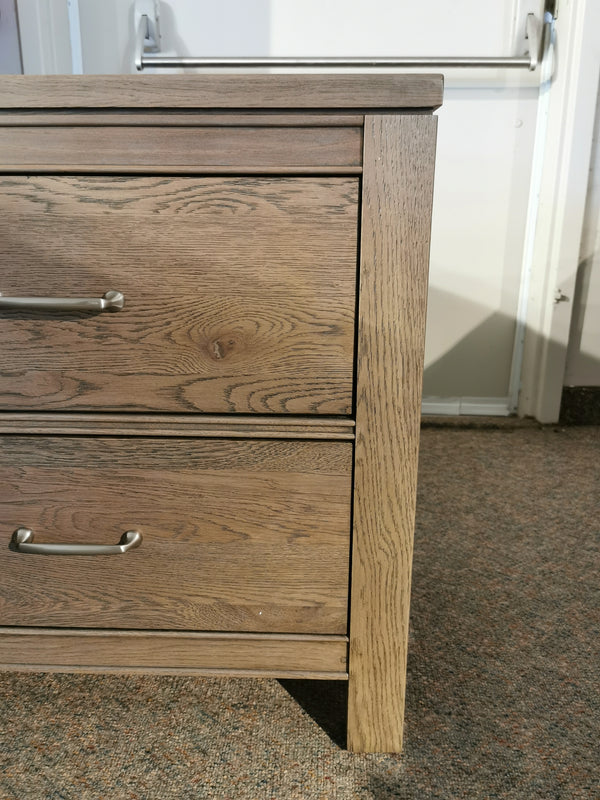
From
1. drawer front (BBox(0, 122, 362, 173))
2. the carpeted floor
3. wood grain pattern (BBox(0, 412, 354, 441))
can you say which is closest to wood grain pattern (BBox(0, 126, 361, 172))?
drawer front (BBox(0, 122, 362, 173))

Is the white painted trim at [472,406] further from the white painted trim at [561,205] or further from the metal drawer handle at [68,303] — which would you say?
the metal drawer handle at [68,303]

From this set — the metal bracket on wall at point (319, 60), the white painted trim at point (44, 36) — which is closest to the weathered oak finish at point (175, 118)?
the white painted trim at point (44, 36)

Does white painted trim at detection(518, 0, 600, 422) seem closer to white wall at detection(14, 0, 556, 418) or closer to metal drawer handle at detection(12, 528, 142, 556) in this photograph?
white wall at detection(14, 0, 556, 418)

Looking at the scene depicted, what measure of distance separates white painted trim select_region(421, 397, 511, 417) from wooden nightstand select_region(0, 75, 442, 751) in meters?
1.04

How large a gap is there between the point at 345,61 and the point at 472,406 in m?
0.81

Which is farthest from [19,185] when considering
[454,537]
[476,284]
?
[476,284]

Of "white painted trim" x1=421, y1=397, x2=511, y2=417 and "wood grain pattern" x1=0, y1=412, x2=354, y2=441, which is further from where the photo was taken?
"white painted trim" x1=421, y1=397, x2=511, y2=417

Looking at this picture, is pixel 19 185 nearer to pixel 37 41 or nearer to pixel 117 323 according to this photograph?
pixel 117 323

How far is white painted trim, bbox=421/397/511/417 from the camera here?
157 centimetres

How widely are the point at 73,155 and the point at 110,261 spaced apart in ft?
0.28

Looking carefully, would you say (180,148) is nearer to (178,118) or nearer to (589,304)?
(178,118)

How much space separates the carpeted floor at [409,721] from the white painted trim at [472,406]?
664 millimetres

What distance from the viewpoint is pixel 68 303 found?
0.52 m

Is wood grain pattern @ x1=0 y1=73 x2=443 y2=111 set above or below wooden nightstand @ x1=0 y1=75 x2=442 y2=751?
above
